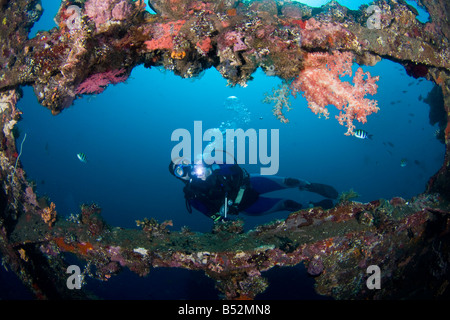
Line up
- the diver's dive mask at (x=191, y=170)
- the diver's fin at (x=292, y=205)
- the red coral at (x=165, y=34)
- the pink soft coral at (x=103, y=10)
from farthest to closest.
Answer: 1. the diver's fin at (x=292, y=205)
2. the diver's dive mask at (x=191, y=170)
3. the red coral at (x=165, y=34)
4. the pink soft coral at (x=103, y=10)

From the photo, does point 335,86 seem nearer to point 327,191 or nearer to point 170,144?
point 327,191

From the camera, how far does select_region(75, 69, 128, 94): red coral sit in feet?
11.7

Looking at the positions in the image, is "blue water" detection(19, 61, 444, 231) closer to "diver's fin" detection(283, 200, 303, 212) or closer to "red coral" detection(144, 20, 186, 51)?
"diver's fin" detection(283, 200, 303, 212)

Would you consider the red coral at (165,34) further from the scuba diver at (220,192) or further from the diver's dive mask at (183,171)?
the diver's dive mask at (183,171)

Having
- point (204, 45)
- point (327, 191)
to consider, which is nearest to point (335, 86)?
point (204, 45)

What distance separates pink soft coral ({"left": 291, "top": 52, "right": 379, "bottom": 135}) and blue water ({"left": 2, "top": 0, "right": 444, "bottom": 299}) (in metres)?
9.32

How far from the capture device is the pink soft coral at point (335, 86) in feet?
10.9

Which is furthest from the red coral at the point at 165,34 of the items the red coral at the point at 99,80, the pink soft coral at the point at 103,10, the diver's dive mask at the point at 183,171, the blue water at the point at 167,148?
the blue water at the point at 167,148

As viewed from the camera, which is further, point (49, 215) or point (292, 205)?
point (292, 205)

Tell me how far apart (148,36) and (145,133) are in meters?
87.2

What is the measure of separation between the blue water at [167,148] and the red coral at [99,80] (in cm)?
918

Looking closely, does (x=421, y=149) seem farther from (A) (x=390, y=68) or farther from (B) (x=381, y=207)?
(B) (x=381, y=207)

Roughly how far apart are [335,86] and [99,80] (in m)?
3.56

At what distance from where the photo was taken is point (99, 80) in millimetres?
3691
